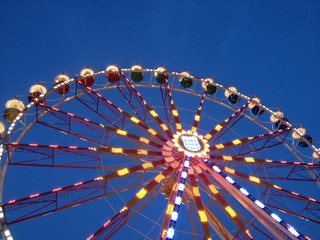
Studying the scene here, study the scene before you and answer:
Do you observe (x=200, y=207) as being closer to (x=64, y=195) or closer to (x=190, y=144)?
(x=190, y=144)

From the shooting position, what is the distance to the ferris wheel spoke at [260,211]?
10.8 m

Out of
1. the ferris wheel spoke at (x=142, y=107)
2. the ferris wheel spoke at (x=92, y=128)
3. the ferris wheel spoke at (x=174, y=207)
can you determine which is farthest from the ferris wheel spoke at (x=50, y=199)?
the ferris wheel spoke at (x=142, y=107)

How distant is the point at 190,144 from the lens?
1406cm

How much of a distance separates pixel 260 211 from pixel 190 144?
139 inches

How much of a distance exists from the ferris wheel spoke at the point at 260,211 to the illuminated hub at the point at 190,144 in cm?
64

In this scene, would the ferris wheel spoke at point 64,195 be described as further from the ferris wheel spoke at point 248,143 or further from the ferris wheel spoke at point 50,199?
the ferris wheel spoke at point 248,143

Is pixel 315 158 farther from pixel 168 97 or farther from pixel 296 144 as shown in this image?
pixel 168 97

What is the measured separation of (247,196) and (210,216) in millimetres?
2172

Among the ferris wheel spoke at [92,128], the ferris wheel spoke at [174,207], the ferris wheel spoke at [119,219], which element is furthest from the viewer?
the ferris wheel spoke at [92,128]

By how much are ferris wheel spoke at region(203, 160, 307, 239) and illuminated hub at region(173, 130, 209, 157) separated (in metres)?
0.64

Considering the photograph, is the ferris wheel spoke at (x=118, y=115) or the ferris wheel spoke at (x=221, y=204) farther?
the ferris wheel spoke at (x=118, y=115)

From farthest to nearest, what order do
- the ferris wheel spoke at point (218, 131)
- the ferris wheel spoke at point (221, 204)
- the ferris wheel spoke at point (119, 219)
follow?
the ferris wheel spoke at point (218, 131) → the ferris wheel spoke at point (221, 204) → the ferris wheel spoke at point (119, 219)

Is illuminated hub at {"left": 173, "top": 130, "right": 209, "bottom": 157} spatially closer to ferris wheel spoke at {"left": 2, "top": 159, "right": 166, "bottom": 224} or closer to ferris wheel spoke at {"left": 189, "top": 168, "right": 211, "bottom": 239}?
ferris wheel spoke at {"left": 189, "top": 168, "right": 211, "bottom": 239}

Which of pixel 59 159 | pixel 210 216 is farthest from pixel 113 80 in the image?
pixel 59 159
